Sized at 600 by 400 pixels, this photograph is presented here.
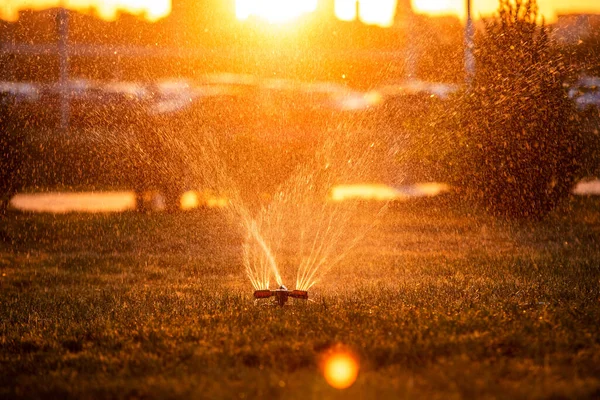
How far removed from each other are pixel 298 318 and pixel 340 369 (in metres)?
1.29

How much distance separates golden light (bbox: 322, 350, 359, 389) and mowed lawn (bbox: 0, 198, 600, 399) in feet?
0.21

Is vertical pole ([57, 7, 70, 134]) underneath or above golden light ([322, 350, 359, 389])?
above

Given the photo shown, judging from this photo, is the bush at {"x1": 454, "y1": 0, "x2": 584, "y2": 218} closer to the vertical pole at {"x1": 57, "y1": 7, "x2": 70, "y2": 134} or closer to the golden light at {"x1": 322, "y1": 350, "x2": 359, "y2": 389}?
the golden light at {"x1": 322, "y1": 350, "x2": 359, "y2": 389}

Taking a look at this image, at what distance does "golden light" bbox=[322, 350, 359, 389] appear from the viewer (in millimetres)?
5008

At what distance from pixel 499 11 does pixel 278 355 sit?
25.6 ft

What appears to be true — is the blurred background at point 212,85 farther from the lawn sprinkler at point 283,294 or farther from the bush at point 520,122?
the lawn sprinkler at point 283,294

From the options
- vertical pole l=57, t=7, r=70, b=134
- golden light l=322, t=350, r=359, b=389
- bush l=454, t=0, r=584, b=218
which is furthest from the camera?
vertical pole l=57, t=7, r=70, b=134

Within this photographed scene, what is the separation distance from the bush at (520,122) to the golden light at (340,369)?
718 cm

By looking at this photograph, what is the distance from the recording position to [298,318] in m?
6.58

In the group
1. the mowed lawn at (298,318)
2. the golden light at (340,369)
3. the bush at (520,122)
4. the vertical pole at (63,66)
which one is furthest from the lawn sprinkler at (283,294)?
the vertical pole at (63,66)

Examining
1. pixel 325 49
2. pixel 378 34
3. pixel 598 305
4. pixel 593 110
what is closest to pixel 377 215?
pixel 593 110

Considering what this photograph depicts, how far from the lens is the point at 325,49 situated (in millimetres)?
34281

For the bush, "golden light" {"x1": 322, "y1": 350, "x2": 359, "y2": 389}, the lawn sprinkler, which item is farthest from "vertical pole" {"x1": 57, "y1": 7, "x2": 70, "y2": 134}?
"golden light" {"x1": 322, "y1": 350, "x2": 359, "y2": 389}

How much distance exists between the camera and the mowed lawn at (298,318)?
508cm
